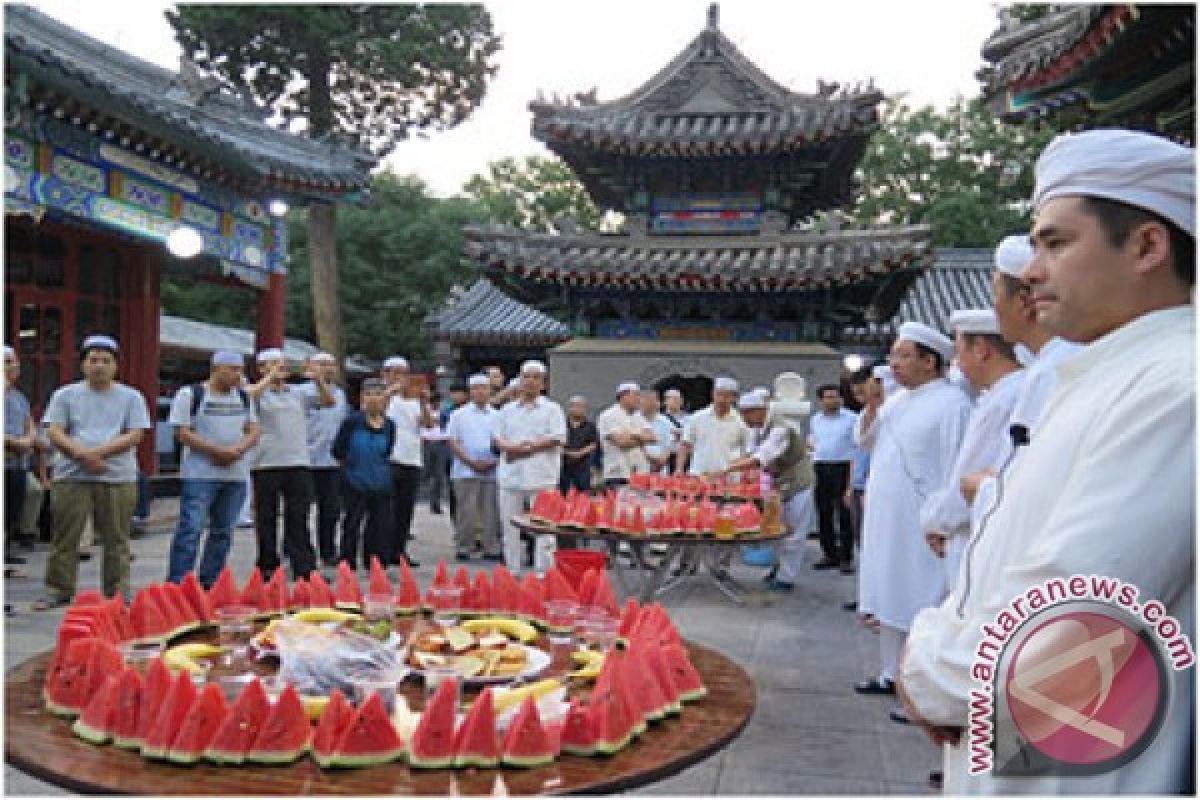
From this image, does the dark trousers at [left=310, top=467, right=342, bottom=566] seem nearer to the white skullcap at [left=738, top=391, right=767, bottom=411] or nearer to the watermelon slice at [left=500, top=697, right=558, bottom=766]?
the white skullcap at [left=738, top=391, right=767, bottom=411]

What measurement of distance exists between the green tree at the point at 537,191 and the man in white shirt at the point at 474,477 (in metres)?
22.3

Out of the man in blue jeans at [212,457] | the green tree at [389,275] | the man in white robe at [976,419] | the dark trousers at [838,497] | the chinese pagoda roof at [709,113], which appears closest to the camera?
the man in white robe at [976,419]

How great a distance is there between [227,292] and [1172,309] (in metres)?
23.2

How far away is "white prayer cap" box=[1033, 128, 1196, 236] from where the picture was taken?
4.28ft

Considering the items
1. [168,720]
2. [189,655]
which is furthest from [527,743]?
[189,655]

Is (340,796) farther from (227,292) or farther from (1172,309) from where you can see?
(227,292)

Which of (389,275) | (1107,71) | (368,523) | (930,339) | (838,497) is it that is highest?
(389,275)

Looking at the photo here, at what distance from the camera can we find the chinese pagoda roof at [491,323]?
17031 millimetres

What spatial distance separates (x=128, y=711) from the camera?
68.4 inches

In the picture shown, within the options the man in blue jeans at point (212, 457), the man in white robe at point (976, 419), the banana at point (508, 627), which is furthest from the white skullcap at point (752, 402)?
the banana at point (508, 627)

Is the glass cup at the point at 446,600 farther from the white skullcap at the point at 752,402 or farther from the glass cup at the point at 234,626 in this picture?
the white skullcap at the point at 752,402

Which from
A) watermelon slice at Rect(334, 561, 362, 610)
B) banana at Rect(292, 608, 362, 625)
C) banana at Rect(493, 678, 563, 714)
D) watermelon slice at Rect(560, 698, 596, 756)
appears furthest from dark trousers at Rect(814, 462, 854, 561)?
watermelon slice at Rect(560, 698, 596, 756)

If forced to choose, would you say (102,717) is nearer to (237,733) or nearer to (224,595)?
(237,733)

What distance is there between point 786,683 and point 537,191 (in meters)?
29.4
